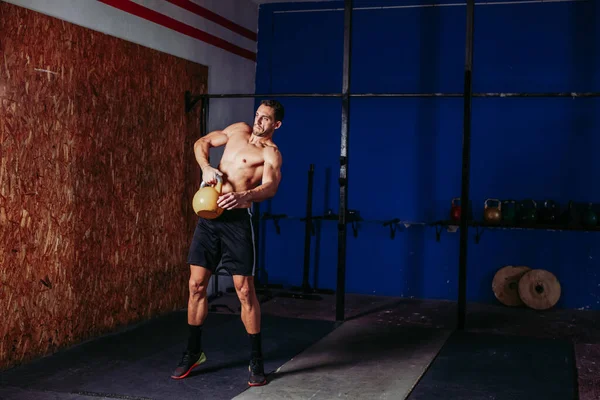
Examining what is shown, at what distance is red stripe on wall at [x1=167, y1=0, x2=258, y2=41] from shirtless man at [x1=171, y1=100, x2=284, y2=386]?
2172 mm

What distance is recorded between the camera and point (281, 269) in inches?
293

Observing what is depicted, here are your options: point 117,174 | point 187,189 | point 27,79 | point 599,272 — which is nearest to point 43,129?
point 27,79

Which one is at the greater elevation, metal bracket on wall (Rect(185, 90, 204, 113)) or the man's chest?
metal bracket on wall (Rect(185, 90, 204, 113))

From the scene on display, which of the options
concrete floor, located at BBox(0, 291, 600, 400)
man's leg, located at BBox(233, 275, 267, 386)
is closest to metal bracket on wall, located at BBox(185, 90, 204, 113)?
concrete floor, located at BBox(0, 291, 600, 400)

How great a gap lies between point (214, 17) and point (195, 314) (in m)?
3.37

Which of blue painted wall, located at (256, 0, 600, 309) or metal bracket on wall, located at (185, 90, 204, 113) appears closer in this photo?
metal bracket on wall, located at (185, 90, 204, 113)

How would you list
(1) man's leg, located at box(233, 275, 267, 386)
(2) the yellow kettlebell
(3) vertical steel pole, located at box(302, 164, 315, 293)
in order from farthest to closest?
(3) vertical steel pole, located at box(302, 164, 315, 293), (1) man's leg, located at box(233, 275, 267, 386), (2) the yellow kettlebell

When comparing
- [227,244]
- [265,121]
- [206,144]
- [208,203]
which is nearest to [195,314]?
[227,244]

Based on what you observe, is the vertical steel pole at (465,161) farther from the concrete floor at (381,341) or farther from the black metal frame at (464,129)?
the concrete floor at (381,341)

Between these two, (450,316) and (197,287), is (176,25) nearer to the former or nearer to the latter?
(197,287)

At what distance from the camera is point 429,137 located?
6.96 metres

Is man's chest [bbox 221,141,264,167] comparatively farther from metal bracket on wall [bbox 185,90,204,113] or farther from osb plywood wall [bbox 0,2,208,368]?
metal bracket on wall [bbox 185,90,204,113]

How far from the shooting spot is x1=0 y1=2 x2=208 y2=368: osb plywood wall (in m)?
4.21

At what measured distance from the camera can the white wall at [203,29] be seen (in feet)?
15.6
